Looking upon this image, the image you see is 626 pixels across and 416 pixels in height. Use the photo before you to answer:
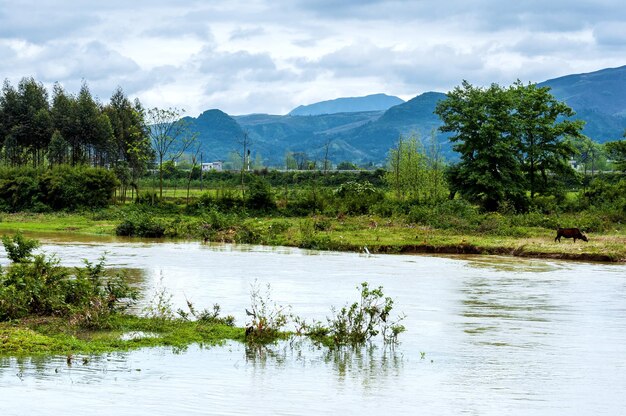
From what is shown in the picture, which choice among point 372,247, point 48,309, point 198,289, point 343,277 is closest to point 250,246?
point 372,247

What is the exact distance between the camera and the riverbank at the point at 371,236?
37.1 m

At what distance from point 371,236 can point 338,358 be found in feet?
83.7

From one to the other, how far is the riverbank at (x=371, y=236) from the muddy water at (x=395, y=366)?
34.4 feet

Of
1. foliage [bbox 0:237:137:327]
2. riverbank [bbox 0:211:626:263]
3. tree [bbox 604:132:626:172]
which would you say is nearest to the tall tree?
riverbank [bbox 0:211:626:263]

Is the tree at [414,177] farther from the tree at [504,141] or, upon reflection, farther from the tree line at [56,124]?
the tree line at [56,124]

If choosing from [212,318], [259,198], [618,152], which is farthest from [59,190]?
[212,318]

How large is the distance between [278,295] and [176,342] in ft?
22.1

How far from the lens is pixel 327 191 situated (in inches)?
2229

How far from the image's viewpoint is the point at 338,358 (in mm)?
16109

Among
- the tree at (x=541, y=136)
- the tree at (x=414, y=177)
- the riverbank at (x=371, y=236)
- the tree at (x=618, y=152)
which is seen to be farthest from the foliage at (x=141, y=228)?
the tree at (x=618, y=152)

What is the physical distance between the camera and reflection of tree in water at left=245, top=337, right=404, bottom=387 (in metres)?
15.0

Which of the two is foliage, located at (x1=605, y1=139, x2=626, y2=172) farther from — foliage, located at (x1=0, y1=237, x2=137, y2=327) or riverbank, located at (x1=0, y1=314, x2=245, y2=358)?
foliage, located at (x1=0, y1=237, x2=137, y2=327)

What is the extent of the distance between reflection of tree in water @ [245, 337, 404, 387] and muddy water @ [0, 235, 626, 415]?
0.12 ft

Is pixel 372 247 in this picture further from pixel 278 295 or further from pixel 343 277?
pixel 278 295
